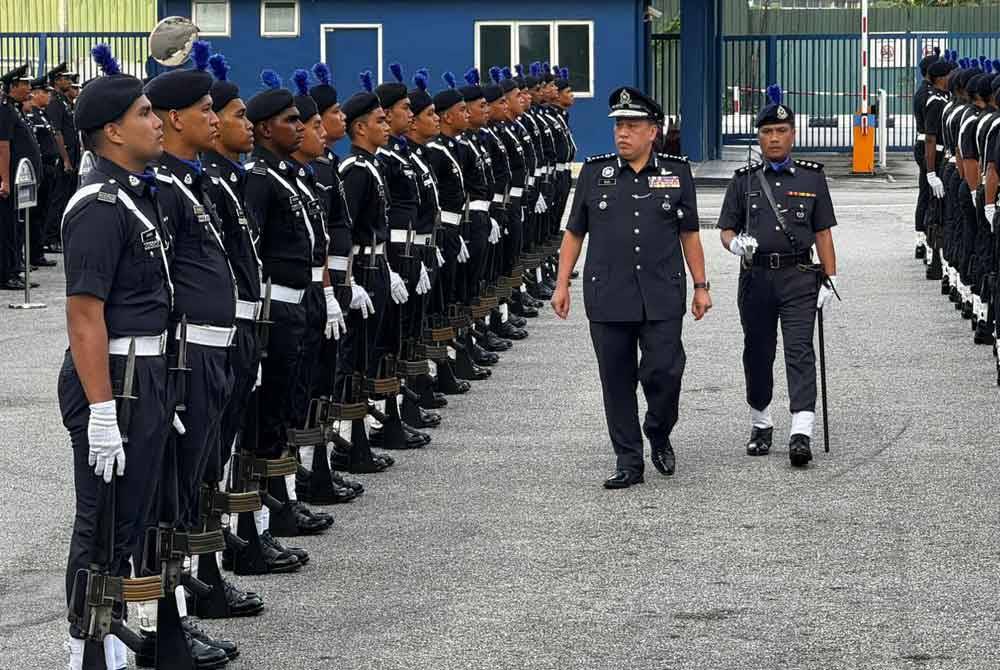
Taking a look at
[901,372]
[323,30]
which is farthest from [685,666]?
[323,30]

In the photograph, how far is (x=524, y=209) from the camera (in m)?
17.8

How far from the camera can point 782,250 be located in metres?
11.0

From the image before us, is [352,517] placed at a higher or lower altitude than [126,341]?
lower

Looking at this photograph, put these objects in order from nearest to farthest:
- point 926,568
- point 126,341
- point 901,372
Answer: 1. point 126,341
2. point 926,568
3. point 901,372

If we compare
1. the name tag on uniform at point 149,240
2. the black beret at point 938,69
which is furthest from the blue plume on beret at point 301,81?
the black beret at point 938,69

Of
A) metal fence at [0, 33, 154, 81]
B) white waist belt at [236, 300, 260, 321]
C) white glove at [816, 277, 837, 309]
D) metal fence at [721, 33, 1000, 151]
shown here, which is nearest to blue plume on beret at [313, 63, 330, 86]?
white waist belt at [236, 300, 260, 321]

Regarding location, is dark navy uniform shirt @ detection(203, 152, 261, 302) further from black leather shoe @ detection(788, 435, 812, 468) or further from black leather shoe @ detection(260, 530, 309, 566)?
black leather shoe @ detection(788, 435, 812, 468)

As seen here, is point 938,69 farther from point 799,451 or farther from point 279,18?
point 279,18

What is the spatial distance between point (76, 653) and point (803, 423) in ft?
17.3

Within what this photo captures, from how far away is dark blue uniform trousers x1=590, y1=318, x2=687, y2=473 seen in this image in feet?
34.1

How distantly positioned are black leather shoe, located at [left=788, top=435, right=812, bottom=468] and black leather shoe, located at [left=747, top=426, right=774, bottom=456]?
1.30ft

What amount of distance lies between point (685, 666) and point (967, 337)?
9.64 m

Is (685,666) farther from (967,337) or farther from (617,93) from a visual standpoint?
(967,337)

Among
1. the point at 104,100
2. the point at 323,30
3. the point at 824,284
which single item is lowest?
the point at 824,284
